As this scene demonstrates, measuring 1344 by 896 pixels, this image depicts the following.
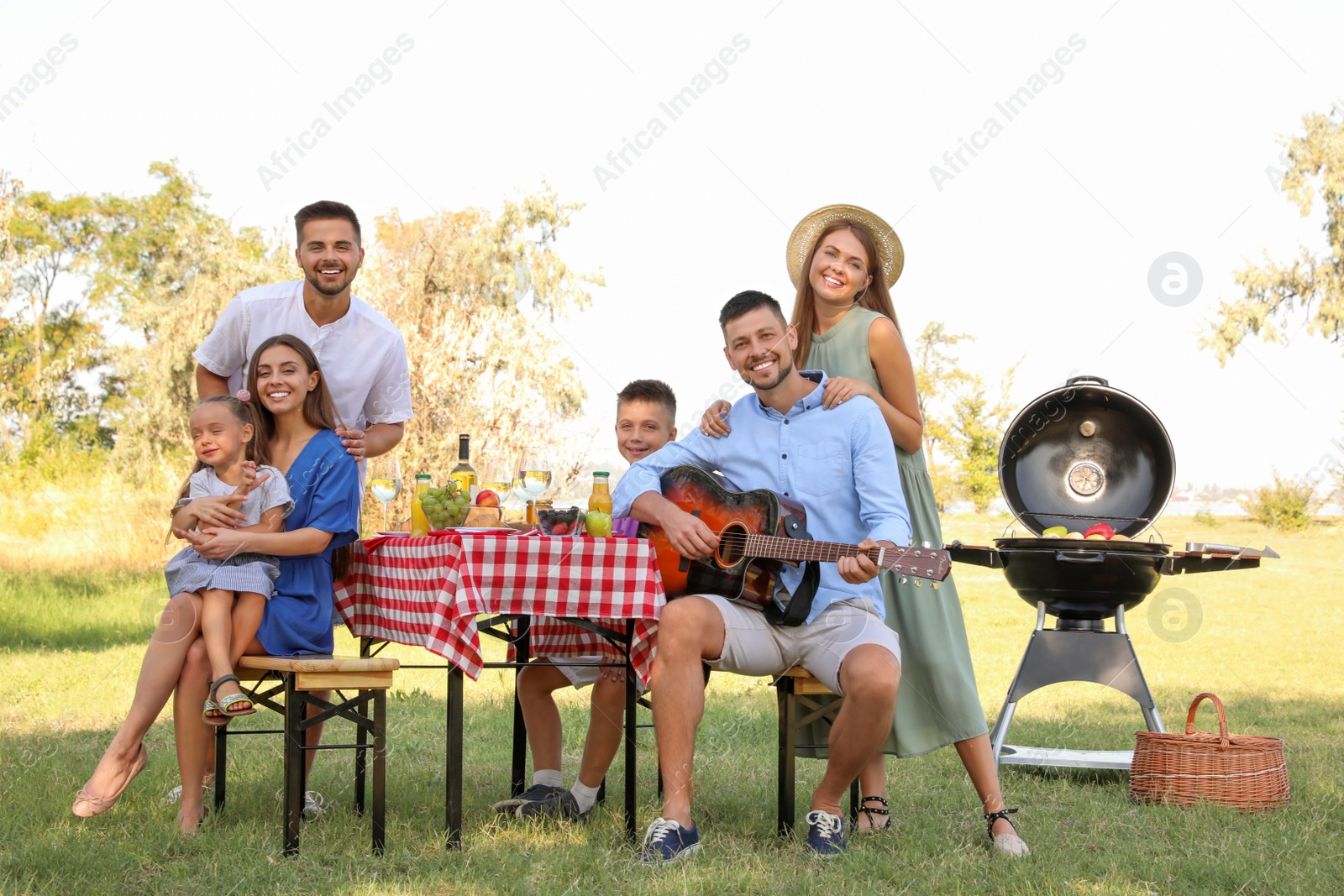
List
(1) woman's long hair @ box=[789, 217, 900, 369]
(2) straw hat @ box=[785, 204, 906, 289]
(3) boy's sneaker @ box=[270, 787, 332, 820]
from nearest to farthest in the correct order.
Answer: (3) boy's sneaker @ box=[270, 787, 332, 820] < (1) woman's long hair @ box=[789, 217, 900, 369] < (2) straw hat @ box=[785, 204, 906, 289]

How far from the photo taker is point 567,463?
1561cm

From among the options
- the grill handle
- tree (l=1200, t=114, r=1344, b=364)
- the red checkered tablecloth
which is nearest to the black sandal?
the red checkered tablecloth

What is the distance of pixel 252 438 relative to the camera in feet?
12.9

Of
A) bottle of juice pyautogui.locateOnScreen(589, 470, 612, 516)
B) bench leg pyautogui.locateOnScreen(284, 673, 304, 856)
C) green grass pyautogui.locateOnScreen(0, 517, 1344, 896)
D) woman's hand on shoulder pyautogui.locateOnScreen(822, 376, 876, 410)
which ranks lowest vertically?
green grass pyautogui.locateOnScreen(0, 517, 1344, 896)

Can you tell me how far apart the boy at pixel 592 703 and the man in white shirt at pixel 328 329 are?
0.93m

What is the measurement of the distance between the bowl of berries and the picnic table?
0.09 meters

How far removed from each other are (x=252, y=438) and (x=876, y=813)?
258 cm

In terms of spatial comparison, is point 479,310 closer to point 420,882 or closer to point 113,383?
point 420,882

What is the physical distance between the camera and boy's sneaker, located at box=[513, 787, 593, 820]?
405 centimetres

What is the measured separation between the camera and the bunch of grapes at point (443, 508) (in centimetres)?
392

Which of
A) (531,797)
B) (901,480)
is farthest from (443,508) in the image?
(901,480)

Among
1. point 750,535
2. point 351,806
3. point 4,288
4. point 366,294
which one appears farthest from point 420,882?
point 4,288

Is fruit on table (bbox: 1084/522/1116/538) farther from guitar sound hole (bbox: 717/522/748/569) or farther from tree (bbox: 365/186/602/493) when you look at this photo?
tree (bbox: 365/186/602/493)

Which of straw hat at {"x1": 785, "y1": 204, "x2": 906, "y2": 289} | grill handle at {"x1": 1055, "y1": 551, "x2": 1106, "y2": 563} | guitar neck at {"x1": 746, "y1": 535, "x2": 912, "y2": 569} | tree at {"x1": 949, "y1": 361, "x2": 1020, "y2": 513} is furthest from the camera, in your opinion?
tree at {"x1": 949, "y1": 361, "x2": 1020, "y2": 513}
